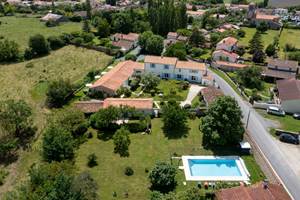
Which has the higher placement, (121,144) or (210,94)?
(210,94)

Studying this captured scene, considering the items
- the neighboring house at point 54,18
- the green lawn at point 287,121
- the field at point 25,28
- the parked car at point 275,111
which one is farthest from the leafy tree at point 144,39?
the neighboring house at point 54,18

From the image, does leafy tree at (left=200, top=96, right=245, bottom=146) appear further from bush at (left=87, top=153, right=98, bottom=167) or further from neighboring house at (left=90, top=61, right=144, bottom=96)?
neighboring house at (left=90, top=61, right=144, bottom=96)

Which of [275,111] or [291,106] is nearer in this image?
[275,111]

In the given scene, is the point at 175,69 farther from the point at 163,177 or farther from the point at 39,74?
the point at 163,177

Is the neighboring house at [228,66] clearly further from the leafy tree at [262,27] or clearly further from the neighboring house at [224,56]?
the leafy tree at [262,27]

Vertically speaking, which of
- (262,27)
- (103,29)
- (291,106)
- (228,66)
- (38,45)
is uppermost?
(103,29)

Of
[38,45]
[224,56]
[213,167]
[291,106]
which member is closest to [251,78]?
[291,106]

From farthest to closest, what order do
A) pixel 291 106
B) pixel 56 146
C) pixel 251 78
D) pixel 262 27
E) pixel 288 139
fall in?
pixel 262 27, pixel 251 78, pixel 291 106, pixel 288 139, pixel 56 146
